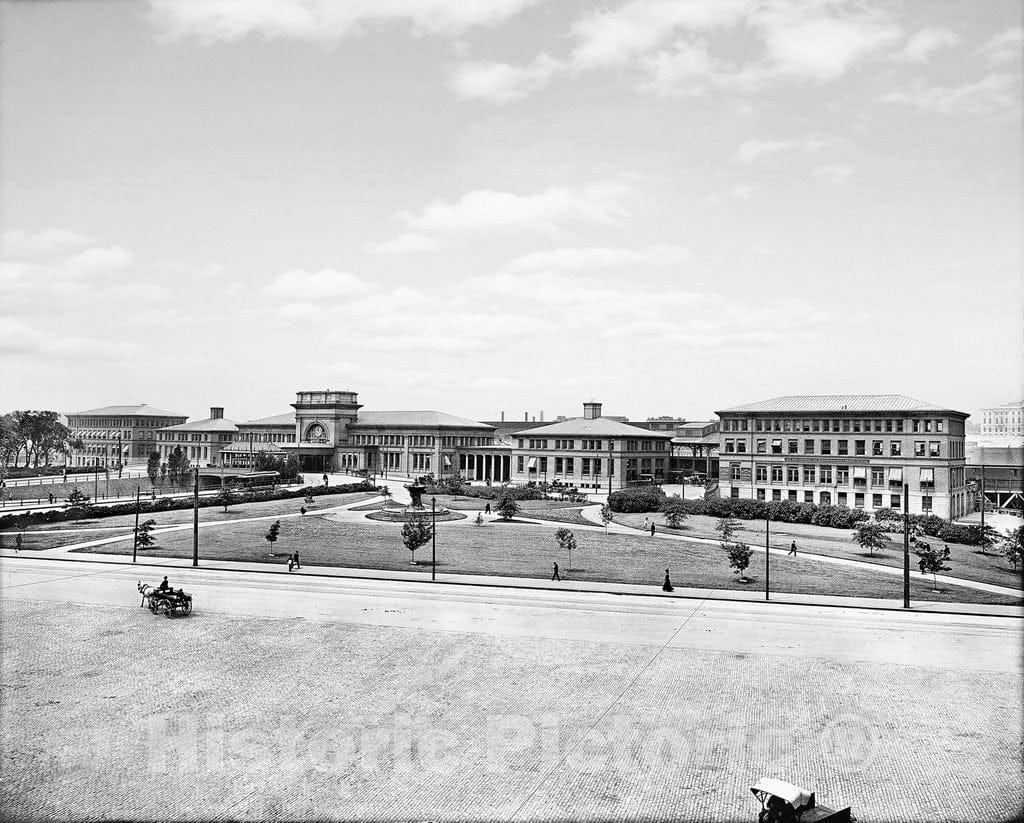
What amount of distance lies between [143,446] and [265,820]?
499 feet

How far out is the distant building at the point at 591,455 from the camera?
104m

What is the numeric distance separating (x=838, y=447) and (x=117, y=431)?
129537 millimetres

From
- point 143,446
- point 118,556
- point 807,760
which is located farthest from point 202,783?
point 143,446

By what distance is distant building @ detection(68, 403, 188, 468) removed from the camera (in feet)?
502

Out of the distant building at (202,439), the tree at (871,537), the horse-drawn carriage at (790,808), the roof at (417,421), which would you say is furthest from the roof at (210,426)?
the horse-drawn carriage at (790,808)

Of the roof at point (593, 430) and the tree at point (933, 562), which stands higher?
the roof at point (593, 430)

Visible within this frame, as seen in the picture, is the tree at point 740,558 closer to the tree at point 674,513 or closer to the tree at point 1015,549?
the tree at point 1015,549

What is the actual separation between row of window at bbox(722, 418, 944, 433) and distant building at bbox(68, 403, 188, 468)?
4248 inches

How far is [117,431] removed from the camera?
155875mm

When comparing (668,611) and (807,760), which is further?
(668,611)

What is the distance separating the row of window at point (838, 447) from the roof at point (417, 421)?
4252 centimetres

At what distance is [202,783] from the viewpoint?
60.4 feet

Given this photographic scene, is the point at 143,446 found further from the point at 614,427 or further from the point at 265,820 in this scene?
the point at 265,820

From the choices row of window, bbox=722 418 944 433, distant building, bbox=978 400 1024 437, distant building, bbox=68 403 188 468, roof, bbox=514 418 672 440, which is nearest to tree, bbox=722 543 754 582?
row of window, bbox=722 418 944 433
